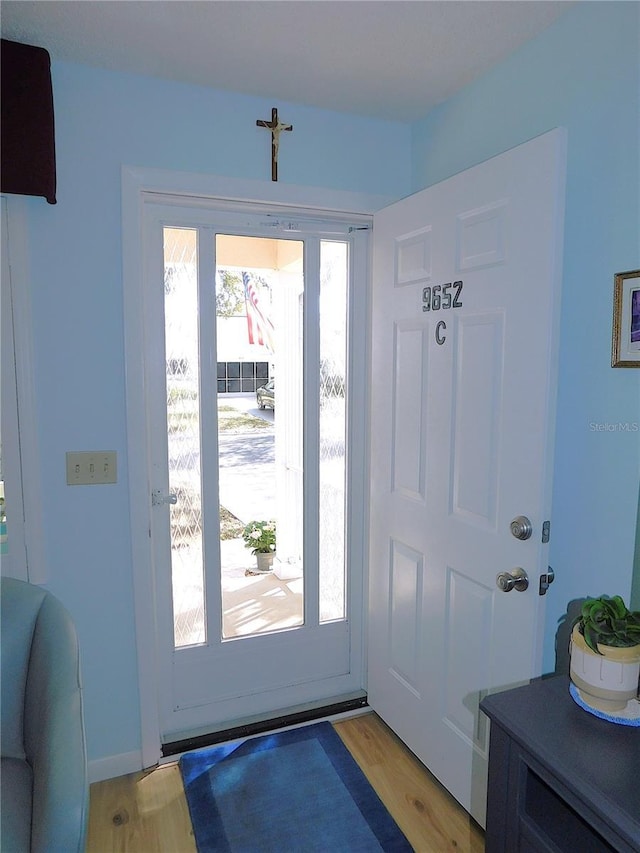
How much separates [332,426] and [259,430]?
290 mm

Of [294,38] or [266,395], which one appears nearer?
[294,38]

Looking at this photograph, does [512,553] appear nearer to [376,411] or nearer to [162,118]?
[376,411]

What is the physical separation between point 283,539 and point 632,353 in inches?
58.3

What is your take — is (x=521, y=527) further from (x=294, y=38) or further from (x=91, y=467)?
(x=294, y=38)

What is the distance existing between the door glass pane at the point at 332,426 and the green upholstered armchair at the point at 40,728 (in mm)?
1115

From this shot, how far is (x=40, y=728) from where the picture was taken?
1.37m

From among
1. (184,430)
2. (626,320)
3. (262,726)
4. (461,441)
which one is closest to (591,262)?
(626,320)

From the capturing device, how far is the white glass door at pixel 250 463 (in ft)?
6.68

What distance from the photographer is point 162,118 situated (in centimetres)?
184

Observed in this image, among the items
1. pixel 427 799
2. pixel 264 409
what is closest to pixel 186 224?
pixel 264 409

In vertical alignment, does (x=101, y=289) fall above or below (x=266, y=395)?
above

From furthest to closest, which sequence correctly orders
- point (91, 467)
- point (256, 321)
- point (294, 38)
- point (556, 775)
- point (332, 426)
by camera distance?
point (332, 426) < point (256, 321) < point (91, 467) < point (294, 38) < point (556, 775)

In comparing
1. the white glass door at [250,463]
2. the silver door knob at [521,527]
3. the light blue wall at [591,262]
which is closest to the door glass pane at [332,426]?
the white glass door at [250,463]
